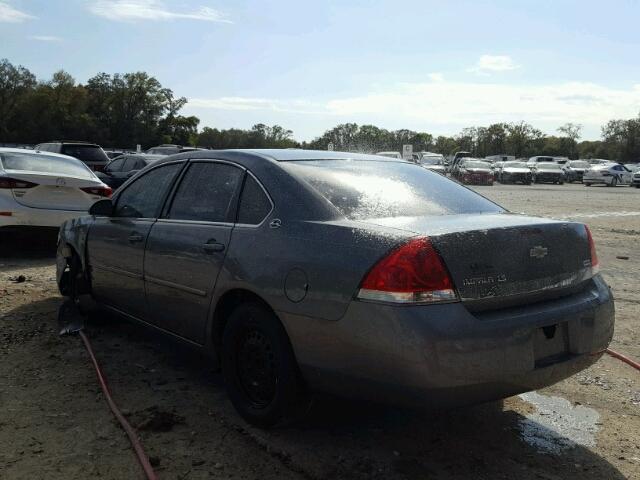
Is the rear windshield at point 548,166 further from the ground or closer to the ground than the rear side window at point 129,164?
closer to the ground

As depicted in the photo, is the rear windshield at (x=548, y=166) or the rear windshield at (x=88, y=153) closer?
the rear windshield at (x=88, y=153)

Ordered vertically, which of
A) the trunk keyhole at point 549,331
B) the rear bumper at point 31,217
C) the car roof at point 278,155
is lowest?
the rear bumper at point 31,217

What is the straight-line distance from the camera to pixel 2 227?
8.43 metres

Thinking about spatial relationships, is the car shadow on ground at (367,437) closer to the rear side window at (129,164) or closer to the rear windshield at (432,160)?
the rear side window at (129,164)

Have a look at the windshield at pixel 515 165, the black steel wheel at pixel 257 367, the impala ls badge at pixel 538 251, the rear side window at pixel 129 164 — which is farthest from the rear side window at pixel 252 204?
the windshield at pixel 515 165

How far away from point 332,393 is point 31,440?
5.50 feet

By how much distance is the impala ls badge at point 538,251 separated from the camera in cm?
318

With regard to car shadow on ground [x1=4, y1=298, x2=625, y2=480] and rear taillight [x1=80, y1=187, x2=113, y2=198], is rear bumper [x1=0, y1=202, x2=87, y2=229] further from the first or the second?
car shadow on ground [x1=4, y1=298, x2=625, y2=480]

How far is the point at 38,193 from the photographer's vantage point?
8.58 metres

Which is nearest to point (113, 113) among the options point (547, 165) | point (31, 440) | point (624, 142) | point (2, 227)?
point (547, 165)

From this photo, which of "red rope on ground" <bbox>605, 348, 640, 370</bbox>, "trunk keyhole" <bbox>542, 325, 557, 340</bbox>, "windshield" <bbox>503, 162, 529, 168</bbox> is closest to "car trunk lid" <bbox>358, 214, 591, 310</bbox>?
"trunk keyhole" <bbox>542, 325, 557, 340</bbox>

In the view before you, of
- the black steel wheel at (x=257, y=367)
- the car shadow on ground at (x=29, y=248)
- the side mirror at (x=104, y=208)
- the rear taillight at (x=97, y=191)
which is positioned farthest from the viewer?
the rear taillight at (x=97, y=191)

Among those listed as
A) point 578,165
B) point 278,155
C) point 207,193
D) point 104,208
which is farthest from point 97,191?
point 578,165

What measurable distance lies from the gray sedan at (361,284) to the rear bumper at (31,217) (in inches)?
193
